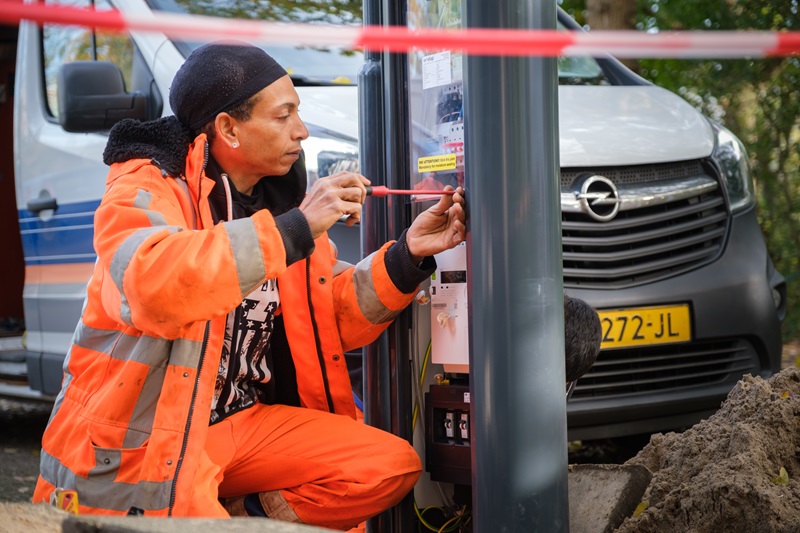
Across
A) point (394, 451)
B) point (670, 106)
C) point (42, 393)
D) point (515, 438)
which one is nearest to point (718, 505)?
point (515, 438)

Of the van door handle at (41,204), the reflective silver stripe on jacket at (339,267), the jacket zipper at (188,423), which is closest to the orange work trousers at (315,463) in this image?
the jacket zipper at (188,423)

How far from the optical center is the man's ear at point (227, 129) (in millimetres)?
3076

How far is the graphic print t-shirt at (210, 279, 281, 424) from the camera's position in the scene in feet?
10.3

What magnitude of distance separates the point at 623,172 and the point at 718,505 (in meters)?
1.77

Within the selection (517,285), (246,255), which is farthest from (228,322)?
(517,285)

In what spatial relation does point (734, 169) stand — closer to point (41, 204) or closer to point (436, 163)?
point (436, 163)

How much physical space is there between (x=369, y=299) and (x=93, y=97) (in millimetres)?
1891

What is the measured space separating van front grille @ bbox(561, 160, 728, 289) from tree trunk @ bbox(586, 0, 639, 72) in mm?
5609

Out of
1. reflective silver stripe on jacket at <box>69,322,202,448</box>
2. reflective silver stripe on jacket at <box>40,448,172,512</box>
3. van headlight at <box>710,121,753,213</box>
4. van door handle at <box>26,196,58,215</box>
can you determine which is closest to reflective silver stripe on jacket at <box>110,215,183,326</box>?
reflective silver stripe on jacket at <box>69,322,202,448</box>

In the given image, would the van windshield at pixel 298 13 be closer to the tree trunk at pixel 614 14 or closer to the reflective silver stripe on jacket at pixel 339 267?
the reflective silver stripe on jacket at pixel 339 267

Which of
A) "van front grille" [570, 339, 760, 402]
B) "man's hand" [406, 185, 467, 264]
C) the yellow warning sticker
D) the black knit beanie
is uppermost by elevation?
the black knit beanie

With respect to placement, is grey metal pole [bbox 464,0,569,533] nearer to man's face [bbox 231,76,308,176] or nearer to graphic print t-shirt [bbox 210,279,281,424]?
man's face [bbox 231,76,308,176]

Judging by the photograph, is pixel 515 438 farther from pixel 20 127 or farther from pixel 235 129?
pixel 20 127

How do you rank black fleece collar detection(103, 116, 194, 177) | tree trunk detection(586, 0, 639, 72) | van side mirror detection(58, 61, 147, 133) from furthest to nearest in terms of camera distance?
1. tree trunk detection(586, 0, 639, 72)
2. van side mirror detection(58, 61, 147, 133)
3. black fleece collar detection(103, 116, 194, 177)
